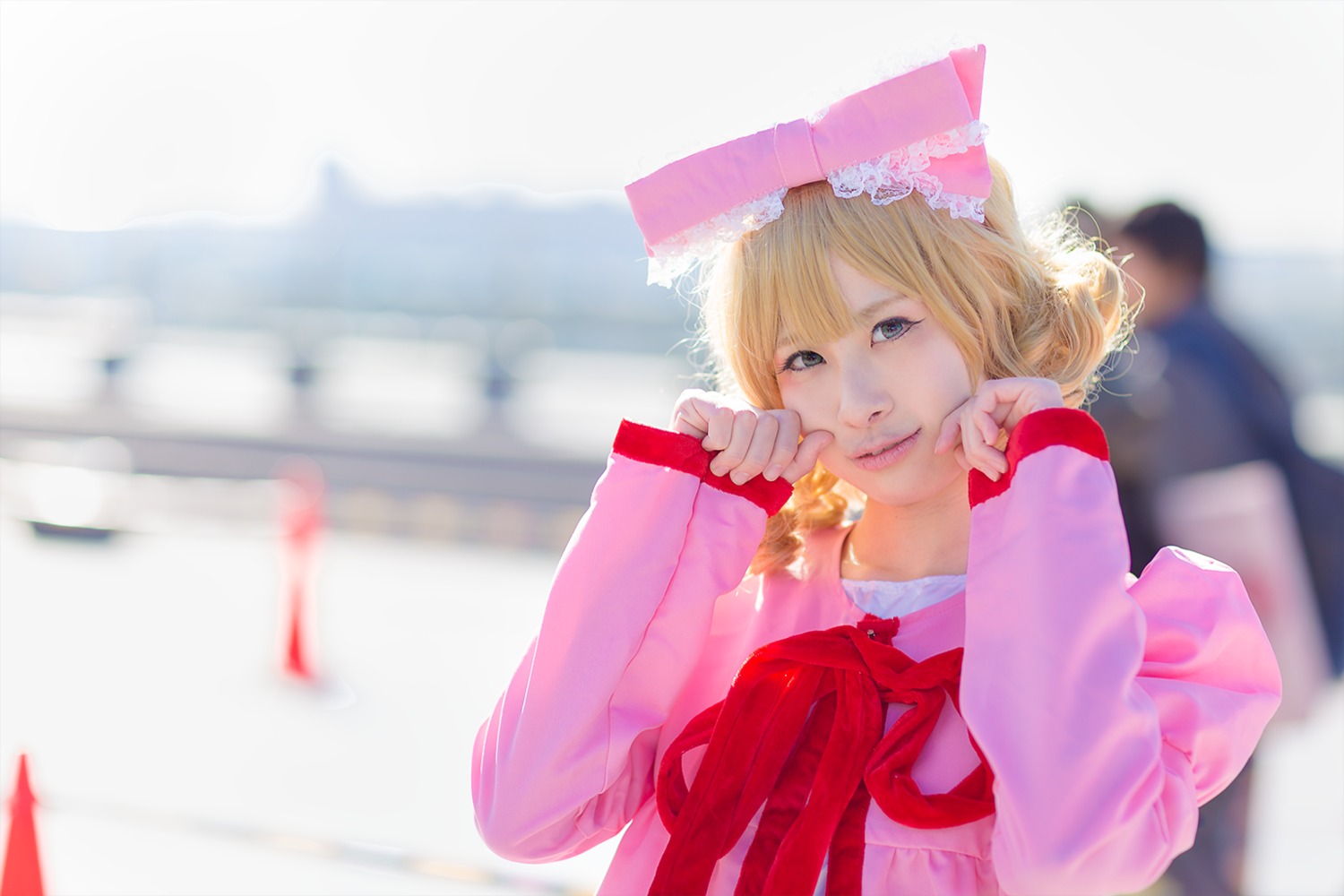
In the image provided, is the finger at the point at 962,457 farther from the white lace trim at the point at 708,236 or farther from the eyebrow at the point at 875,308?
the white lace trim at the point at 708,236

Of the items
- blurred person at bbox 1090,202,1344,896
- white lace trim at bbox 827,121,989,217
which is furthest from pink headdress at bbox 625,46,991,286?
blurred person at bbox 1090,202,1344,896

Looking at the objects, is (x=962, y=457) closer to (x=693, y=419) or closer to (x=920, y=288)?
(x=920, y=288)

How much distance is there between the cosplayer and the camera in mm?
1126

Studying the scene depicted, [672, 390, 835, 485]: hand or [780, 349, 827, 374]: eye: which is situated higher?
[780, 349, 827, 374]: eye

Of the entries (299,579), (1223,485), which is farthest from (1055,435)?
(299,579)

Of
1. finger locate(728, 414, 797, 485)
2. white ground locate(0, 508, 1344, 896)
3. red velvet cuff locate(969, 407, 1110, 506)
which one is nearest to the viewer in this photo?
red velvet cuff locate(969, 407, 1110, 506)

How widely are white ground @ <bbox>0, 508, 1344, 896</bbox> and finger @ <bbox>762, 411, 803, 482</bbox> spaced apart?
60.4 inches

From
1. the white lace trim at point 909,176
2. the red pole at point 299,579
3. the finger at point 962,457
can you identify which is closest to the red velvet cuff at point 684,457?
the finger at point 962,457

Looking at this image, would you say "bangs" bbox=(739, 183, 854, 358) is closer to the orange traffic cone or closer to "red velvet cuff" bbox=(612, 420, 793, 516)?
"red velvet cuff" bbox=(612, 420, 793, 516)

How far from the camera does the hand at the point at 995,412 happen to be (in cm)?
125

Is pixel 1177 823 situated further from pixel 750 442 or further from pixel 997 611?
pixel 750 442

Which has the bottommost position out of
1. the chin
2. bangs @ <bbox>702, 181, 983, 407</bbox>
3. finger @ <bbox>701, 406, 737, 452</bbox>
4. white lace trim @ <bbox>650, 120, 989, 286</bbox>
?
the chin

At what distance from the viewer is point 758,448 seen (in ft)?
4.58

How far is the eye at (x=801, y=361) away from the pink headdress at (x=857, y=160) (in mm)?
168
